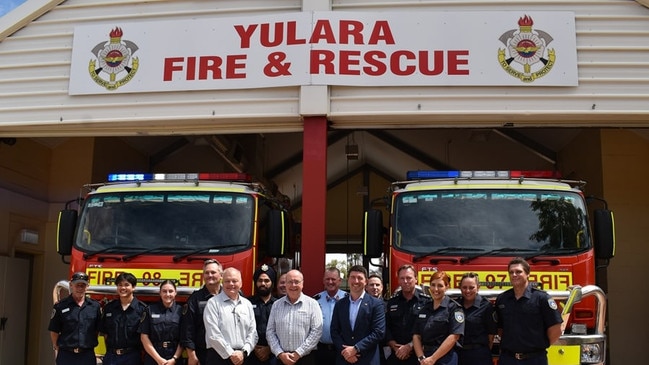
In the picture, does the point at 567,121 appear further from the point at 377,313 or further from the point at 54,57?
the point at 54,57

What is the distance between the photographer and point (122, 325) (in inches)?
246

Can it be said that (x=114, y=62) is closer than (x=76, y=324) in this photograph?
No

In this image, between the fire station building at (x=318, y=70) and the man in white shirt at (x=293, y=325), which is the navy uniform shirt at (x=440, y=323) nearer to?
the man in white shirt at (x=293, y=325)

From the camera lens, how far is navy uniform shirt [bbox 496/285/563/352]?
5492 mm

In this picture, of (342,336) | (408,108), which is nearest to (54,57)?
(408,108)

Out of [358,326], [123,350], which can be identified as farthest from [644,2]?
[123,350]

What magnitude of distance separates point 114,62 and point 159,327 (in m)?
4.07

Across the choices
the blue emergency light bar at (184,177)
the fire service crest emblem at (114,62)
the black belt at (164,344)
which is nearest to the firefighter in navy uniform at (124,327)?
the black belt at (164,344)

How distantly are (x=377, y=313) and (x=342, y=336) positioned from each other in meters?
0.37

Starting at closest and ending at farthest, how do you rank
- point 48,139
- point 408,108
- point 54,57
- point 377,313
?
point 377,313 < point 408,108 < point 54,57 < point 48,139

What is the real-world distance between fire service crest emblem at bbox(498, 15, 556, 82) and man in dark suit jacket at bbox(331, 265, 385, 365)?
3643 mm

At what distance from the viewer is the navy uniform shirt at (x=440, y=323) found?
563 cm

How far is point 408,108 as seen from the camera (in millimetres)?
8172

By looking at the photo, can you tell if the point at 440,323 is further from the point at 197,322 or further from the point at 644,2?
the point at 644,2
